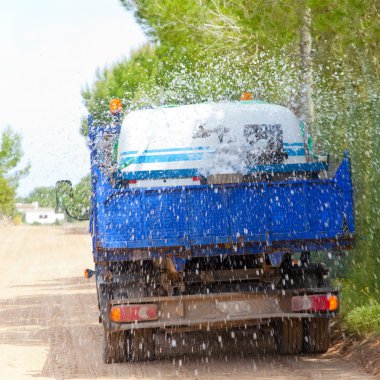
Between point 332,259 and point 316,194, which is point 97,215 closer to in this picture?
point 316,194

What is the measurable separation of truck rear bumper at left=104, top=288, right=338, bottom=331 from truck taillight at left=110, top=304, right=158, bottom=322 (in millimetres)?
28

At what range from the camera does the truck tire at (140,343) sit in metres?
9.47

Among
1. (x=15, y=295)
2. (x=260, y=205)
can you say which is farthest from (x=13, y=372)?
(x=15, y=295)

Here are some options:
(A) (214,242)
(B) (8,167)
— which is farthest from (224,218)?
(B) (8,167)

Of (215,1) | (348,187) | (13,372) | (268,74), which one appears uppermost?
(215,1)

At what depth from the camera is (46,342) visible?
36.9ft

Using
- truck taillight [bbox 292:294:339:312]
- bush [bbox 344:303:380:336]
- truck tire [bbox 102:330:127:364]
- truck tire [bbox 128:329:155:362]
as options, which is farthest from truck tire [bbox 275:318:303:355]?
truck tire [bbox 102:330:127:364]

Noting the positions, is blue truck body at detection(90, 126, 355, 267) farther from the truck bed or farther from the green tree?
the green tree

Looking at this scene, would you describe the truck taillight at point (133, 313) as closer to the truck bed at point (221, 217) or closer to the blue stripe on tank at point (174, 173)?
the truck bed at point (221, 217)

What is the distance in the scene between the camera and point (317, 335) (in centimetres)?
958

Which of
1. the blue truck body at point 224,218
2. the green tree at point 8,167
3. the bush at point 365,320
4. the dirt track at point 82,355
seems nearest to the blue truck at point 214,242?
the blue truck body at point 224,218

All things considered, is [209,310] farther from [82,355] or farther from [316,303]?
[82,355]

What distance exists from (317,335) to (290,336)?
260mm

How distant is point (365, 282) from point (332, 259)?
1.17m
